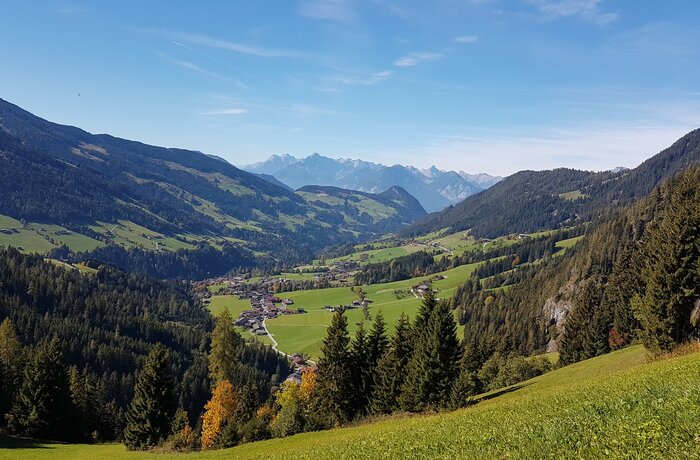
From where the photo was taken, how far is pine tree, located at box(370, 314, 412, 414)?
6084cm

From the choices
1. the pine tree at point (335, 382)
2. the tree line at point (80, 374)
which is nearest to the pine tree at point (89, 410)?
the tree line at point (80, 374)

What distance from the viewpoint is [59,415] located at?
219 feet

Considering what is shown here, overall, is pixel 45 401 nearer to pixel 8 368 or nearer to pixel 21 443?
pixel 21 443

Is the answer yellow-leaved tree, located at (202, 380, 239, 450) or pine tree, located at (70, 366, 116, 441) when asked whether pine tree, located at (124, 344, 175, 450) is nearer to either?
yellow-leaved tree, located at (202, 380, 239, 450)

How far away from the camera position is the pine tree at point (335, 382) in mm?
64375

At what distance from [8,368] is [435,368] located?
8118 centimetres

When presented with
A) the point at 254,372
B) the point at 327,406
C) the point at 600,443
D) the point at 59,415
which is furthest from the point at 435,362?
the point at 254,372

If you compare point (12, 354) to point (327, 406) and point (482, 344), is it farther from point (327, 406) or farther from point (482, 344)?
point (482, 344)

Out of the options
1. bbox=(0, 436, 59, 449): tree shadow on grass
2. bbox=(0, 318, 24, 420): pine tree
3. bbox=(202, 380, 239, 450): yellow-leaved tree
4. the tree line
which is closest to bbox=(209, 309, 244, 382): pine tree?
the tree line

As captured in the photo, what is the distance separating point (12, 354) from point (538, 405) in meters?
109

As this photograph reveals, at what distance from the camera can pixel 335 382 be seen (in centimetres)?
6419

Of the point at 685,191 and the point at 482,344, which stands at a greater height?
the point at 685,191

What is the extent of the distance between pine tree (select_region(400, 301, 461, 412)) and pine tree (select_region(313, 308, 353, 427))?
11.9 m

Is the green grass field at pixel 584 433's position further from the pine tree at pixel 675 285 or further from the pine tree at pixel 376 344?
the pine tree at pixel 376 344
